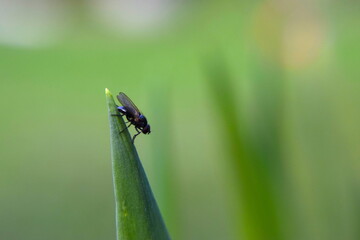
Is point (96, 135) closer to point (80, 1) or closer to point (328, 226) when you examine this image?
point (80, 1)

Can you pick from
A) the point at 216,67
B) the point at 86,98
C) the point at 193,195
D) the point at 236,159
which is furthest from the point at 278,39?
the point at 86,98

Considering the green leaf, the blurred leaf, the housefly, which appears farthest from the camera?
the housefly

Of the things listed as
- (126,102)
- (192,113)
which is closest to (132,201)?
(126,102)

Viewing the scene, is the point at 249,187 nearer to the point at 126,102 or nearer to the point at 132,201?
the point at 132,201

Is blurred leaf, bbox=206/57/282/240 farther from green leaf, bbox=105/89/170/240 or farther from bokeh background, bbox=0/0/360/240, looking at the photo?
green leaf, bbox=105/89/170/240

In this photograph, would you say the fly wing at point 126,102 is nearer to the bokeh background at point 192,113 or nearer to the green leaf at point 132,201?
the bokeh background at point 192,113

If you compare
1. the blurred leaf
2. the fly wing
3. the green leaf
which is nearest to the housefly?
the fly wing
